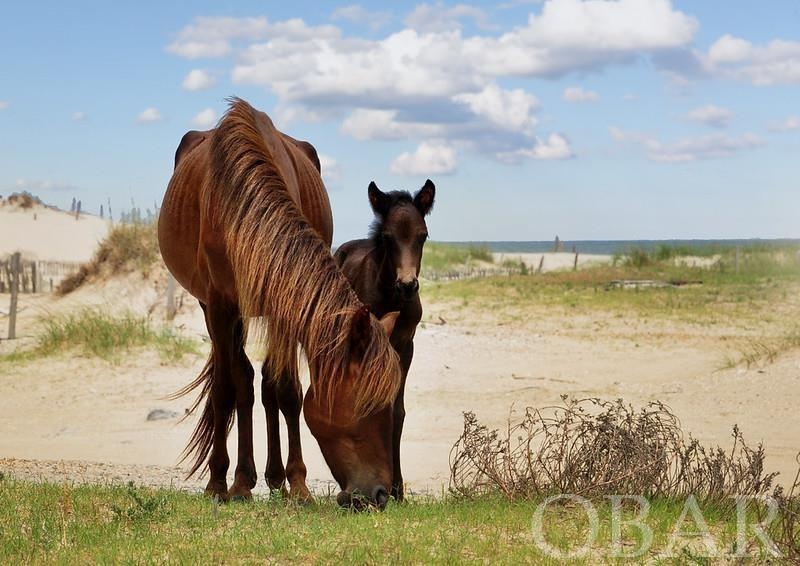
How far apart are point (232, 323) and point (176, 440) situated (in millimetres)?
4795

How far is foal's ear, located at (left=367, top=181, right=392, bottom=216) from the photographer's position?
694 cm

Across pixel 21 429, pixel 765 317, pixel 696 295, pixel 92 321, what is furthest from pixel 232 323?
pixel 696 295

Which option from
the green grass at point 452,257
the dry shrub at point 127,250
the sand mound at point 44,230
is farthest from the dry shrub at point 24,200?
the dry shrub at point 127,250

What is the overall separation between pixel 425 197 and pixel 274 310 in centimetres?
191

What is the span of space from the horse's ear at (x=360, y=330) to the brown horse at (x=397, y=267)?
1.47 meters

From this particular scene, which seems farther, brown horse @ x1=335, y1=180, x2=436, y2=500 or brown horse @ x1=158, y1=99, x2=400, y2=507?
brown horse @ x1=335, y1=180, x2=436, y2=500

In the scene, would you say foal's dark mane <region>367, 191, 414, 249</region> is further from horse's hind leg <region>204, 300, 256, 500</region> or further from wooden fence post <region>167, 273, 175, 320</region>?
wooden fence post <region>167, 273, 175, 320</region>

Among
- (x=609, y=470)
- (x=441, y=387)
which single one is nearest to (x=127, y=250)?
(x=441, y=387)

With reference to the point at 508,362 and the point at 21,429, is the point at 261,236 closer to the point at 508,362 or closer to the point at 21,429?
the point at 21,429

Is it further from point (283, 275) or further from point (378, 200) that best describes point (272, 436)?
point (378, 200)

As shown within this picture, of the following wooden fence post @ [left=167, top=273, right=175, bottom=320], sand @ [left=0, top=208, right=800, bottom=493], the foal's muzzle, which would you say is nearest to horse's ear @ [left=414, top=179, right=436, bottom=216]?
the foal's muzzle

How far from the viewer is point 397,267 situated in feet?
21.7

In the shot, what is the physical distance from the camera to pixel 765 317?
67.8ft

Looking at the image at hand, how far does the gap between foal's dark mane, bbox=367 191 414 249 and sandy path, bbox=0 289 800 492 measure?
8.61 feet
